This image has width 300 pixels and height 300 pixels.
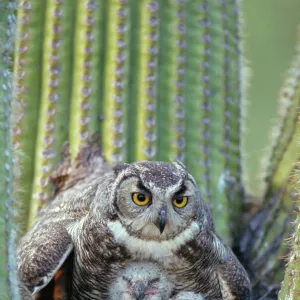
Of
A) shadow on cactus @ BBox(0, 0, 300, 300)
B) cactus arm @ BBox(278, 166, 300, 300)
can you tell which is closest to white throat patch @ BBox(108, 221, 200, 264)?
cactus arm @ BBox(278, 166, 300, 300)

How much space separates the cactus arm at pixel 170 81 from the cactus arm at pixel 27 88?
0.61m

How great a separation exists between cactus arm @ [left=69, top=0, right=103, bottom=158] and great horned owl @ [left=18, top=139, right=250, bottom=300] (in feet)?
2.46

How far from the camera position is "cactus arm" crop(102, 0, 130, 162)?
4.22 meters

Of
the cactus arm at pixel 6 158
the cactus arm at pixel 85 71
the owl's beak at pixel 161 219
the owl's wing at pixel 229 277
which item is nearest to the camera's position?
the cactus arm at pixel 6 158

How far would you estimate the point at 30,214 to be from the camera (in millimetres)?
4273

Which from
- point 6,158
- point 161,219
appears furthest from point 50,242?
point 6,158

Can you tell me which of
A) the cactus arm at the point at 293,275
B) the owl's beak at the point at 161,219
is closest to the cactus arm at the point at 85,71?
the owl's beak at the point at 161,219

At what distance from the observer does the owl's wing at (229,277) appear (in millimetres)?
3525

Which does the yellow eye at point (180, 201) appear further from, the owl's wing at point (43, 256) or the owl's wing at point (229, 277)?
the owl's wing at point (43, 256)

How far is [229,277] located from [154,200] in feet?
1.52

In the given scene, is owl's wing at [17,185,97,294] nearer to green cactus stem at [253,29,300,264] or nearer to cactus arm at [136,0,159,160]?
cactus arm at [136,0,159,160]

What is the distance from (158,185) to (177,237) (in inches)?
9.7

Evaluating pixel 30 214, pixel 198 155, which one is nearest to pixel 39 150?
pixel 30 214

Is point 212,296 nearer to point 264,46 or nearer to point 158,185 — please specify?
point 158,185
